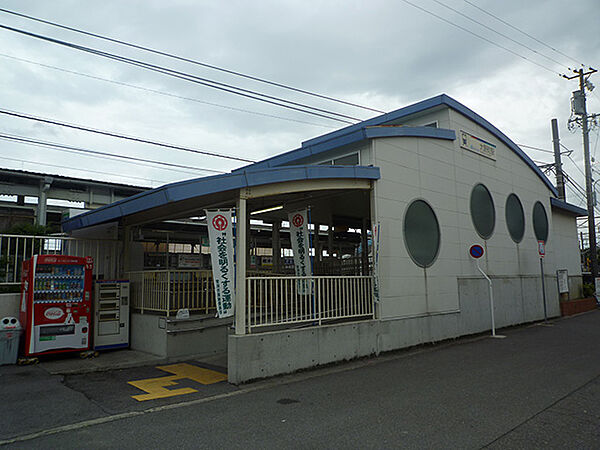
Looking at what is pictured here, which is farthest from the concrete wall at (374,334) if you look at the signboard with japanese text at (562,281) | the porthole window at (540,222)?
the signboard with japanese text at (562,281)

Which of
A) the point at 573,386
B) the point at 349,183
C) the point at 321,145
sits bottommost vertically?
the point at 573,386

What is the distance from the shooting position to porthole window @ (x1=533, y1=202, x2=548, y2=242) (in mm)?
15609

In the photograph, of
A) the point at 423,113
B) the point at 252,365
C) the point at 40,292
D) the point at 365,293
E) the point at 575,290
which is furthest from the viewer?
the point at 575,290

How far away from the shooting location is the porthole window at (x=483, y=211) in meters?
12.4

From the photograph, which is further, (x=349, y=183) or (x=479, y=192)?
(x=479, y=192)

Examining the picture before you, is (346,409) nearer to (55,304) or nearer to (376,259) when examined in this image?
(376,259)

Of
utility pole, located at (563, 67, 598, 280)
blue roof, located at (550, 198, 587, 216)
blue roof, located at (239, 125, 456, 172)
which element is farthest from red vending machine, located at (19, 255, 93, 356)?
utility pole, located at (563, 67, 598, 280)

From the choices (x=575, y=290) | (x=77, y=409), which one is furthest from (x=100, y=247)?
(x=575, y=290)

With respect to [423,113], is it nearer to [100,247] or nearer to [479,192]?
[479,192]

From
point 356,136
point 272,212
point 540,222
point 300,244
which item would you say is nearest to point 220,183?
point 300,244

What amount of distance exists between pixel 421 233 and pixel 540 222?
27.2ft

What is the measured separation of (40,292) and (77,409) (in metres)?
3.76

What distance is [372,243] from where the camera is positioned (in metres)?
9.16

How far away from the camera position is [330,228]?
46.5 feet
